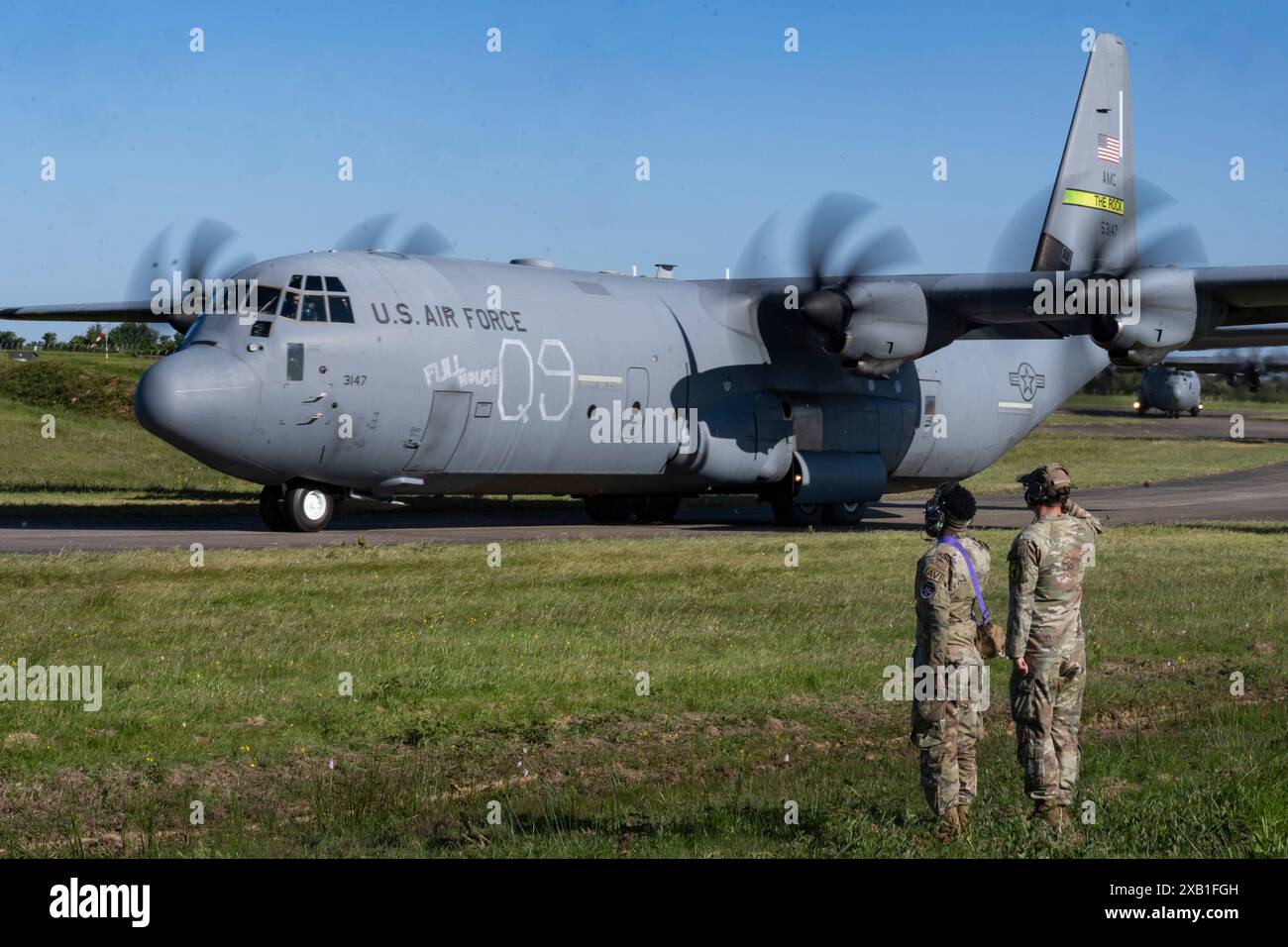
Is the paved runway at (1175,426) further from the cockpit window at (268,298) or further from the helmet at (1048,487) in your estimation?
the helmet at (1048,487)

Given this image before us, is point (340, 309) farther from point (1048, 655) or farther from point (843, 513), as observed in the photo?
point (1048, 655)

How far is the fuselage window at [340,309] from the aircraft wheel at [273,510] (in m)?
3.54

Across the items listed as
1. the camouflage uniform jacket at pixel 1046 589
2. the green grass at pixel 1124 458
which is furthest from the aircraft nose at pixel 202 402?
the green grass at pixel 1124 458

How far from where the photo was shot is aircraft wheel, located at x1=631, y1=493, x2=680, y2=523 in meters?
30.8

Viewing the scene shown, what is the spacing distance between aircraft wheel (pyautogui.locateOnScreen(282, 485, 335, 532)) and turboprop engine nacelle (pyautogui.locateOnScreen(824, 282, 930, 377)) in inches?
384

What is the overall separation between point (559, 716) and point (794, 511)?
711 inches

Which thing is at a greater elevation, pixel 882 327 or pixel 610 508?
pixel 882 327

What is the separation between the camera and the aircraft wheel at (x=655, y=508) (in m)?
30.8

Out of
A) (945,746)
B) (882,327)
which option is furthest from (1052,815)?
(882,327)

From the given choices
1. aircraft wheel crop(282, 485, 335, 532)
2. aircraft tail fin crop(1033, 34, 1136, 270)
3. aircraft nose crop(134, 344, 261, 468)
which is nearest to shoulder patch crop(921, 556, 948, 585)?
aircraft nose crop(134, 344, 261, 468)

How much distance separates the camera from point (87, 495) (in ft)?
115

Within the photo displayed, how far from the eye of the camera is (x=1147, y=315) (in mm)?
25391

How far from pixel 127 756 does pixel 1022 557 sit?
260 inches
